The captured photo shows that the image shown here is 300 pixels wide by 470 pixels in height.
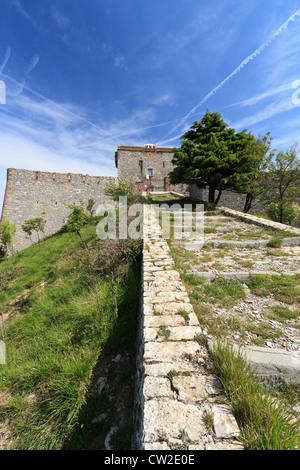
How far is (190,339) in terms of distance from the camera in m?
1.62

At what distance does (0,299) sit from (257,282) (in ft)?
22.9

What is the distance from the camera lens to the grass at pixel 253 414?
37.4 inches

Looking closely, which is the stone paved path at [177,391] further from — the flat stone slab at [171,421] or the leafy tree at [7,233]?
the leafy tree at [7,233]

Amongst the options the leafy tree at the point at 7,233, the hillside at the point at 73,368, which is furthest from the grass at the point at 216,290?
the leafy tree at the point at 7,233

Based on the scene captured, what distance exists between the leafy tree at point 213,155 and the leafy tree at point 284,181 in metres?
4.10

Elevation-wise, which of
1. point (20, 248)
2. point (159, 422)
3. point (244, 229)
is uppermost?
point (244, 229)

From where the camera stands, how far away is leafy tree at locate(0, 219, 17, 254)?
10.6m

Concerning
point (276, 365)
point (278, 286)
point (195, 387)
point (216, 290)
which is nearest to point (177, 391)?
point (195, 387)

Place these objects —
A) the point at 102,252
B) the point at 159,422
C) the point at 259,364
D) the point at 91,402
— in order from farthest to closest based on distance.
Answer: the point at 102,252, the point at 91,402, the point at 259,364, the point at 159,422

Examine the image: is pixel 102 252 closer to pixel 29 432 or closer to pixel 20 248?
pixel 29 432

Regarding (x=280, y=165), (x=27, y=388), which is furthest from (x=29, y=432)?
(x=280, y=165)

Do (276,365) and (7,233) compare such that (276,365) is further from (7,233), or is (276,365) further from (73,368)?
(7,233)

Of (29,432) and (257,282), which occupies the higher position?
(257,282)
